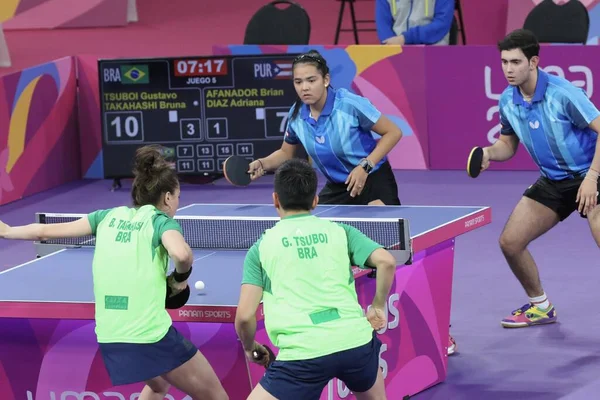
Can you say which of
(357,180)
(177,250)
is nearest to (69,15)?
(357,180)

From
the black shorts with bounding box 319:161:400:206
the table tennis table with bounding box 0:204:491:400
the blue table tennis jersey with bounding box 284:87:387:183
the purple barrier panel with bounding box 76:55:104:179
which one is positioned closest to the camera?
the table tennis table with bounding box 0:204:491:400

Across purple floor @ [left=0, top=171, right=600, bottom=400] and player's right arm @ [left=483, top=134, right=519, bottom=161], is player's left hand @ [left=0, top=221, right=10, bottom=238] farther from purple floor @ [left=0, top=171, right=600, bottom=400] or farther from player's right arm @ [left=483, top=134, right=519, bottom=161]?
player's right arm @ [left=483, top=134, right=519, bottom=161]

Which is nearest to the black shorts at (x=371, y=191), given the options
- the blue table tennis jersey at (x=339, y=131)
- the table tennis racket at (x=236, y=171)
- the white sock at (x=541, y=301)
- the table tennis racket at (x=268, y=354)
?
the blue table tennis jersey at (x=339, y=131)

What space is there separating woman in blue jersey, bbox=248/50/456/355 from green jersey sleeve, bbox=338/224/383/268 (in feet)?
6.94

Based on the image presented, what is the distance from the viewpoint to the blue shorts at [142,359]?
15.0 feet

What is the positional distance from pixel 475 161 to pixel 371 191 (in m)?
0.68

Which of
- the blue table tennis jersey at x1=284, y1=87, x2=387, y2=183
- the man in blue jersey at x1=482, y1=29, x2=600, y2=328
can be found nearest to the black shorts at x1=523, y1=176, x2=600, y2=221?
the man in blue jersey at x1=482, y1=29, x2=600, y2=328

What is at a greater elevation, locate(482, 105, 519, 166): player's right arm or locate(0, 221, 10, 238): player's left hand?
locate(0, 221, 10, 238): player's left hand

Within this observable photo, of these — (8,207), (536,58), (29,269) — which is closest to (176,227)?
(29,269)

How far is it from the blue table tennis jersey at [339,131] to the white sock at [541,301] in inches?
51.8

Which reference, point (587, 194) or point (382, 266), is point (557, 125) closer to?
point (587, 194)

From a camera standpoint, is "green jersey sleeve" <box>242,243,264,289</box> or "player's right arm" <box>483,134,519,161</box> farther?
"player's right arm" <box>483,134,519,161</box>

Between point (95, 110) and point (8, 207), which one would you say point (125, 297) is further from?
point (95, 110)

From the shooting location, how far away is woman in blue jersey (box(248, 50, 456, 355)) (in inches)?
258
